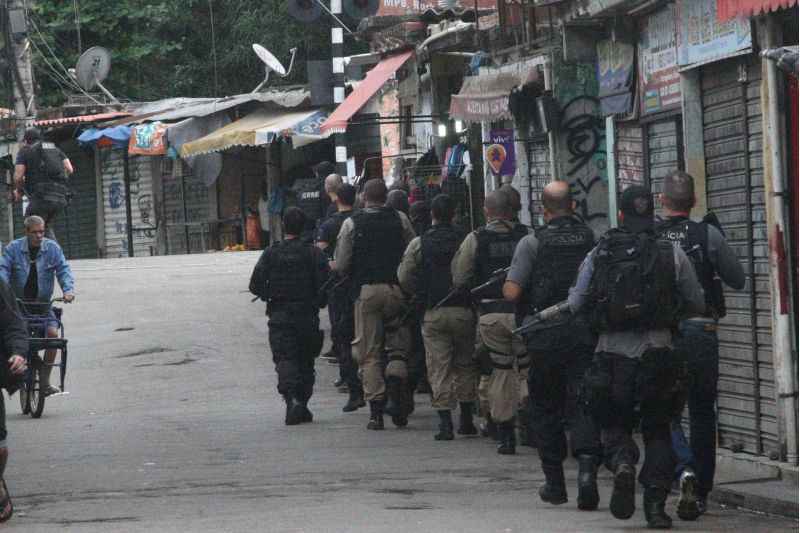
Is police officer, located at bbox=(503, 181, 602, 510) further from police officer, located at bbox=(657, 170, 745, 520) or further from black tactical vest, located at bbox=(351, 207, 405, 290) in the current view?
black tactical vest, located at bbox=(351, 207, 405, 290)

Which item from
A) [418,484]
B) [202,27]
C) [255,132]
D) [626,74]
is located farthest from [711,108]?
[202,27]

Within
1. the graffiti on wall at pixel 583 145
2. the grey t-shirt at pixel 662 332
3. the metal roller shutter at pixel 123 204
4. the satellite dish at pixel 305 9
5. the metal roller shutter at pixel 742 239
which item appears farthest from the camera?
the metal roller shutter at pixel 123 204

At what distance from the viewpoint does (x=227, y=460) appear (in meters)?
11.5

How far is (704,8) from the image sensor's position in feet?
38.2

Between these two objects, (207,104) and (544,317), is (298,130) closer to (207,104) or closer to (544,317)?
(207,104)

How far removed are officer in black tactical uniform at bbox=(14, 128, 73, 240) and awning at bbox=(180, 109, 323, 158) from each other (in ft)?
26.5

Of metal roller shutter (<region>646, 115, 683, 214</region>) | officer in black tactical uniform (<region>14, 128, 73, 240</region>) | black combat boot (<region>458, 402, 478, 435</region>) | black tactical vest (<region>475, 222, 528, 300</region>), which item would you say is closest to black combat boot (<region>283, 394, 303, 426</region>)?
black combat boot (<region>458, 402, 478, 435</region>)

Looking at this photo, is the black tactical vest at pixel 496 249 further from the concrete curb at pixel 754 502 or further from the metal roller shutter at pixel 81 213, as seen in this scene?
the metal roller shutter at pixel 81 213

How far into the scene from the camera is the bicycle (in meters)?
14.2

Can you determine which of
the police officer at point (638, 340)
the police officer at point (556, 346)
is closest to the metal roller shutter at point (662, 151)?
the police officer at point (556, 346)

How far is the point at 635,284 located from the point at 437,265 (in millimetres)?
4319

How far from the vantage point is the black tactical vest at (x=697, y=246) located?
8.72m

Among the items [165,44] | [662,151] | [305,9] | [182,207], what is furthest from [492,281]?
[165,44]

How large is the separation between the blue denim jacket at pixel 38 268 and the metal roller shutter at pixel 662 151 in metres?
5.19
